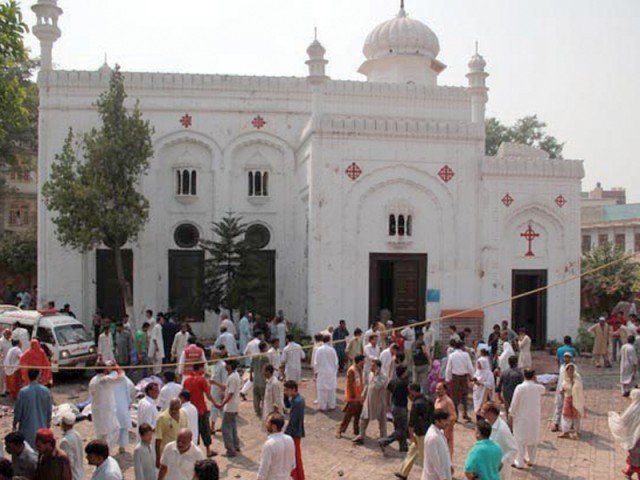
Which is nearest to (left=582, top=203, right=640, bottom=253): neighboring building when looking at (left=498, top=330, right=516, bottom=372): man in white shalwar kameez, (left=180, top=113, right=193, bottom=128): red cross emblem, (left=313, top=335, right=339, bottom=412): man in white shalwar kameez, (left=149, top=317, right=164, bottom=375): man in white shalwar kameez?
(left=180, top=113, right=193, bottom=128): red cross emblem

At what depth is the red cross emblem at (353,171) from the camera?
693 inches

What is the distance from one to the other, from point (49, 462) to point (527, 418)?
19.6 feet

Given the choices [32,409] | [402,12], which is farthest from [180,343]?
[402,12]

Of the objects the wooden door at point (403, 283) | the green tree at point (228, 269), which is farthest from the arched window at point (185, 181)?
the wooden door at point (403, 283)

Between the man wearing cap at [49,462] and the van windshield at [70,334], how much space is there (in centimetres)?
876

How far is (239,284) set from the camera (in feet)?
57.4

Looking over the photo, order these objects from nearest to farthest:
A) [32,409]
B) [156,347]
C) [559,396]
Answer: [32,409]
[559,396]
[156,347]

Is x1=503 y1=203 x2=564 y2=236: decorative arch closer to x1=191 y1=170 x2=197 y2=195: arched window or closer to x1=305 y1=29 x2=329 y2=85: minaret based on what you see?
x1=305 y1=29 x2=329 y2=85: minaret

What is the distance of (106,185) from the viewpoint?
55.3 feet

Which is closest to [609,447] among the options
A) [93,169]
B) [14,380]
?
[14,380]

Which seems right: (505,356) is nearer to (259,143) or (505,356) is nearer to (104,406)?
(104,406)

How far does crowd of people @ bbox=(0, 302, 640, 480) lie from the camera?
6.36 meters

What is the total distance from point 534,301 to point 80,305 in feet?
40.8

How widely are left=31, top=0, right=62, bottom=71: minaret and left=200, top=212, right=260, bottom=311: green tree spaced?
7.10 m
